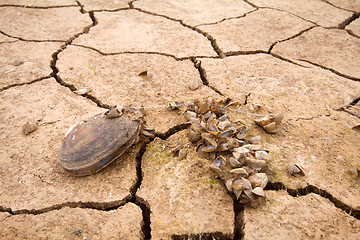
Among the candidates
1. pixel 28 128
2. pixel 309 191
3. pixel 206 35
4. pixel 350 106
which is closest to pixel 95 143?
pixel 28 128

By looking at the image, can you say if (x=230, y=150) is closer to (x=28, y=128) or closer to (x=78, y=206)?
(x=78, y=206)

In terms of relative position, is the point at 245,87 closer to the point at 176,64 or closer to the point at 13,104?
the point at 176,64

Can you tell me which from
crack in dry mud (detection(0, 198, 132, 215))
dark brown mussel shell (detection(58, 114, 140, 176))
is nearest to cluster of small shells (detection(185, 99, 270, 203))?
dark brown mussel shell (detection(58, 114, 140, 176))

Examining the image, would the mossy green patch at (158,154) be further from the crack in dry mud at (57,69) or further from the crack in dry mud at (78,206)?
the crack in dry mud at (57,69)

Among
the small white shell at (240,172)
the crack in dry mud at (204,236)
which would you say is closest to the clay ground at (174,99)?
the crack in dry mud at (204,236)

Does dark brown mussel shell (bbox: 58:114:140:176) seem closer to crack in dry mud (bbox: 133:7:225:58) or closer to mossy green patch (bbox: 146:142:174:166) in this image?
mossy green patch (bbox: 146:142:174:166)
